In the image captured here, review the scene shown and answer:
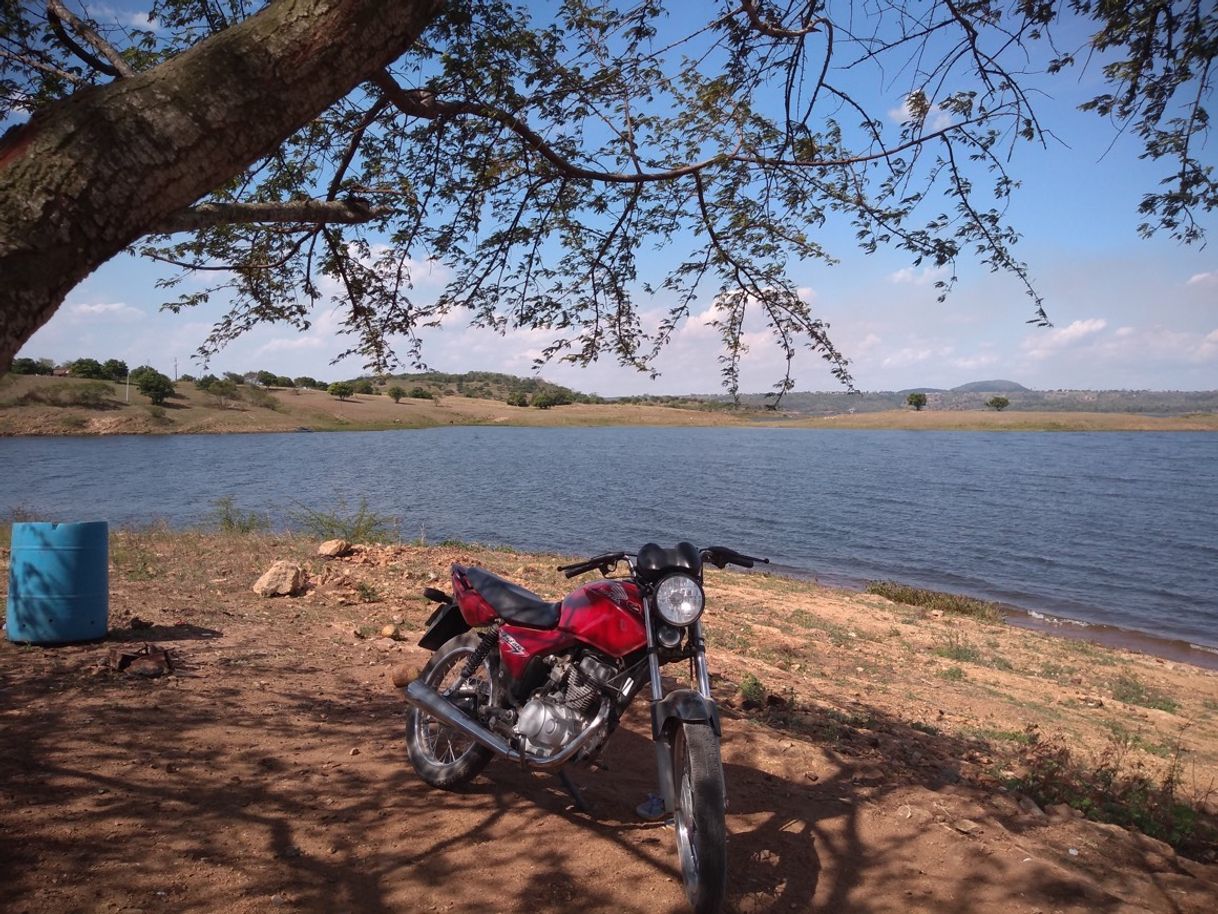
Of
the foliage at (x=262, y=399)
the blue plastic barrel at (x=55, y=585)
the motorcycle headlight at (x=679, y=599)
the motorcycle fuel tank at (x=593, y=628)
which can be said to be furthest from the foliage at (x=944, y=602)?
the foliage at (x=262, y=399)

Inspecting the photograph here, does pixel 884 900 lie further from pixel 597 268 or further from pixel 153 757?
pixel 597 268

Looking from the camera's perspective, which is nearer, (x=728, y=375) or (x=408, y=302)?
(x=728, y=375)

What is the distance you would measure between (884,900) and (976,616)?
13.4 meters

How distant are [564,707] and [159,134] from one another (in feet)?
8.81

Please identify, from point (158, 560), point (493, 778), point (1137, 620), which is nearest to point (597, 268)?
point (493, 778)

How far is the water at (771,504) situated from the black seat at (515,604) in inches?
636

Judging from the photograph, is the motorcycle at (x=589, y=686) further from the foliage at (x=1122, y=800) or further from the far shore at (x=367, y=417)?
the far shore at (x=367, y=417)

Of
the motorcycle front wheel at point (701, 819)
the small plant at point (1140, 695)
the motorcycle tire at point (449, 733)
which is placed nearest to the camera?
the motorcycle front wheel at point (701, 819)

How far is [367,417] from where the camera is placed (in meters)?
80.1

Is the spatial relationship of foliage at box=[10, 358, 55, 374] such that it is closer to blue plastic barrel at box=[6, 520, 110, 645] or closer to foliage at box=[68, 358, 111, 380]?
foliage at box=[68, 358, 111, 380]

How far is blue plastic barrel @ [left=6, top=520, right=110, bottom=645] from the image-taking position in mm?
6070

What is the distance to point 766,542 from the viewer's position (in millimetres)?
24250

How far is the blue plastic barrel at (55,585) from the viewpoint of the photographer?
→ 607 cm

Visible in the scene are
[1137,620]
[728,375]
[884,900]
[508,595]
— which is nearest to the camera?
[884,900]
